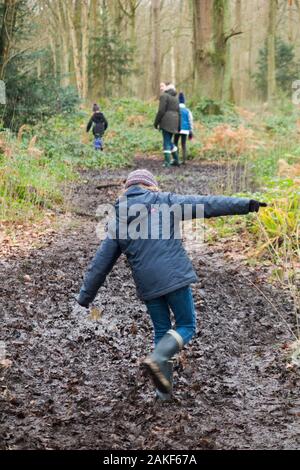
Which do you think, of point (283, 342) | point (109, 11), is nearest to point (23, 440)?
point (283, 342)

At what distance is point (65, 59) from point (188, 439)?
3007cm

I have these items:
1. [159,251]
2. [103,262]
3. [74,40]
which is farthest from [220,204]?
[74,40]

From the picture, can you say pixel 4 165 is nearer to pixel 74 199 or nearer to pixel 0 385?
pixel 74 199

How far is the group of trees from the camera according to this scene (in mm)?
15234

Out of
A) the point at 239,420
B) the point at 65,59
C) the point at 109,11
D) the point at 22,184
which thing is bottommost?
the point at 239,420

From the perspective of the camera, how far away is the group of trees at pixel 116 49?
15234 mm

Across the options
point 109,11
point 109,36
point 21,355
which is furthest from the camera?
point 109,11

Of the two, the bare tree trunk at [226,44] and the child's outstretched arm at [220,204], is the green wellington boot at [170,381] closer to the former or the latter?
the child's outstretched arm at [220,204]

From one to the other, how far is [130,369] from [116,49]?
91.5 feet

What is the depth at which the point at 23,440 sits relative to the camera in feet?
13.0

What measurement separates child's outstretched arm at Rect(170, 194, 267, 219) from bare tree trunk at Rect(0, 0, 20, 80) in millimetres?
11019

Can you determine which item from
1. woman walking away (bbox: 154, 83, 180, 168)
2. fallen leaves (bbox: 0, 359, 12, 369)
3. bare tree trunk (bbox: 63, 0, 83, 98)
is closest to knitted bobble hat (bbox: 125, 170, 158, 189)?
fallen leaves (bbox: 0, 359, 12, 369)

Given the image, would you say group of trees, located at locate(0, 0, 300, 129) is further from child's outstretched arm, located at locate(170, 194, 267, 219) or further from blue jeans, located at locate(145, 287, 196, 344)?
blue jeans, located at locate(145, 287, 196, 344)

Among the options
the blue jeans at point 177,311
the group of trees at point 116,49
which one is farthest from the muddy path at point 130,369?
the group of trees at point 116,49
